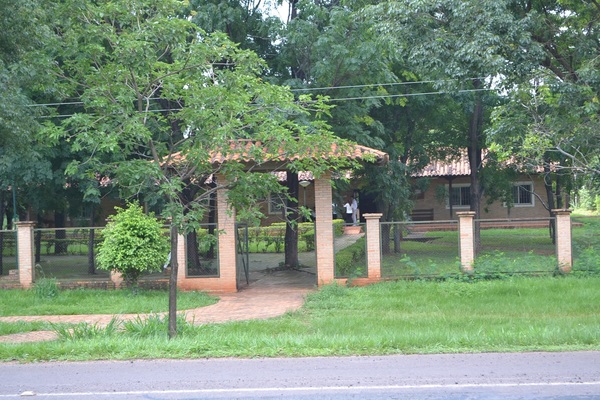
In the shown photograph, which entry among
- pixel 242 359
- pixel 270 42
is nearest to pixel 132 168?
pixel 242 359

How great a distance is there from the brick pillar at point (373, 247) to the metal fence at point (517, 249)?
2.62 m

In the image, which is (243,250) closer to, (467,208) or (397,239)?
(397,239)

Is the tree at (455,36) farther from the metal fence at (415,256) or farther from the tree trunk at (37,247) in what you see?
the tree trunk at (37,247)

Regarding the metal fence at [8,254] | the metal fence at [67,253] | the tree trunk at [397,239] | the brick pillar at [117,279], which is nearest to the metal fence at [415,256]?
the tree trunk at [397,239]

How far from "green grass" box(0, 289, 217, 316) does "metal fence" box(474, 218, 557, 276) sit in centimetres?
757

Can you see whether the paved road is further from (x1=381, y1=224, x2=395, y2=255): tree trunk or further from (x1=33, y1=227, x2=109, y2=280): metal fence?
(x1=33, y1=227, x2=109, y2=280): metal fence

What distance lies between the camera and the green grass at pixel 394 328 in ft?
33.3

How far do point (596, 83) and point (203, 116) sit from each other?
344 inches

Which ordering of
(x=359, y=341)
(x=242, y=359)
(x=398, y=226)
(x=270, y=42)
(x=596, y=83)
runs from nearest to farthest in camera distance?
(x=242, y=359) < (x=359, y=341) < (x=596, y=83) < (x=398, y=226) < (x=270, y=42)

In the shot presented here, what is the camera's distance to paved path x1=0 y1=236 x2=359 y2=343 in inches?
547

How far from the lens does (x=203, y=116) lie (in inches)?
428

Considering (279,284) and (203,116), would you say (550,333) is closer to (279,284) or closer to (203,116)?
(203,116)

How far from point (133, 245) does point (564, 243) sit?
11.4 meters

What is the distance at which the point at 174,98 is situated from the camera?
11555 mm
